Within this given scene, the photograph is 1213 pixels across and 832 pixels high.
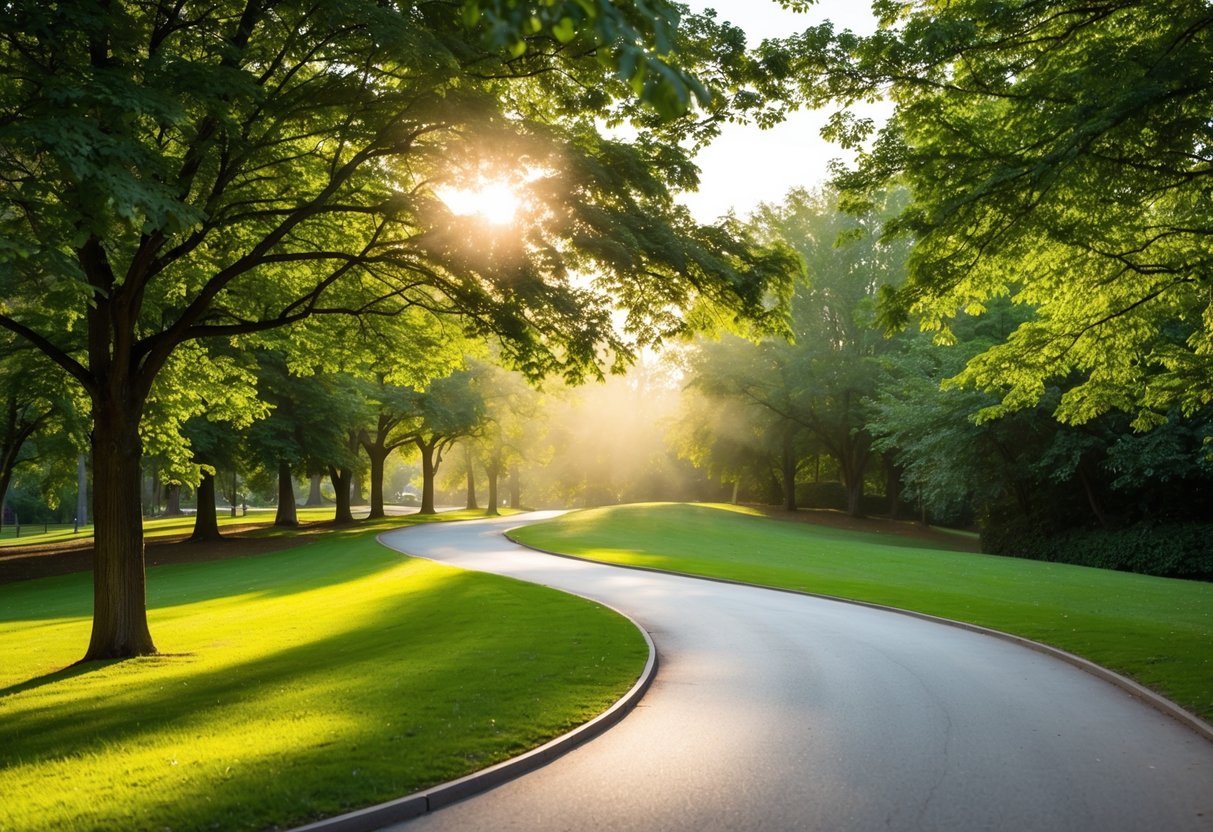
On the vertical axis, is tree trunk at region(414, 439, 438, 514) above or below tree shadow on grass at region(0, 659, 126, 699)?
above

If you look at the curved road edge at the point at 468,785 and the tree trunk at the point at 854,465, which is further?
the tree trunk at the point at 854,465

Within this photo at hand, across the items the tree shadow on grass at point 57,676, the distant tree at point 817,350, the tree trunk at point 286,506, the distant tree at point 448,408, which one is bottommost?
the tree shadow on grass at point 57,676

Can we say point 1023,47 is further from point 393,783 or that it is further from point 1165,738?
point 393,783

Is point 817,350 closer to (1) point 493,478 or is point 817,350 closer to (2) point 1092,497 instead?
(2) point 1092,497

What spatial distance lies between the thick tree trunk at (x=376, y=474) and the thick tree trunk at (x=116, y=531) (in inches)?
1538

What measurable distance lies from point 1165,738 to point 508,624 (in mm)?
9512

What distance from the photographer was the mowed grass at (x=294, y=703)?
6.67m

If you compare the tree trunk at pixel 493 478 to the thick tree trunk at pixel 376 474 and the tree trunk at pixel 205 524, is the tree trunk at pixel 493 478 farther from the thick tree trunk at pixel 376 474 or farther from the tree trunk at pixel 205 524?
the tree trunk at pixel 205 524

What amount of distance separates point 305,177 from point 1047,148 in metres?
10.8

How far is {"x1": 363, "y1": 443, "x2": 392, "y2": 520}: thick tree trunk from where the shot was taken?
53469 millimetres

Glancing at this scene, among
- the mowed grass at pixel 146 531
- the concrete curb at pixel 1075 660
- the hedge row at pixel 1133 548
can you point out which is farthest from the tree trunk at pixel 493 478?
the concrete curb at pixel 1075 660

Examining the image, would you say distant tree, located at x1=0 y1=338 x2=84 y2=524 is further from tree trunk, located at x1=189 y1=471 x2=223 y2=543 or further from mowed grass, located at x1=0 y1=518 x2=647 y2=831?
tree trunk, located at x1=189 y1=471 x2=223 y2=543

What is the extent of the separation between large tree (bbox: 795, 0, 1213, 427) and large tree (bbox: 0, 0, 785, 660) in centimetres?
217

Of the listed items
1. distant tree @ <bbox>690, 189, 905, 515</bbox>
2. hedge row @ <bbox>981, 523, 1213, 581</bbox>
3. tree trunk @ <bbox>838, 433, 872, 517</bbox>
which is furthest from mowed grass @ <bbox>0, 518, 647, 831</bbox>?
tree trunk @ <bbox>838, 433, 872, 517</bbox>
